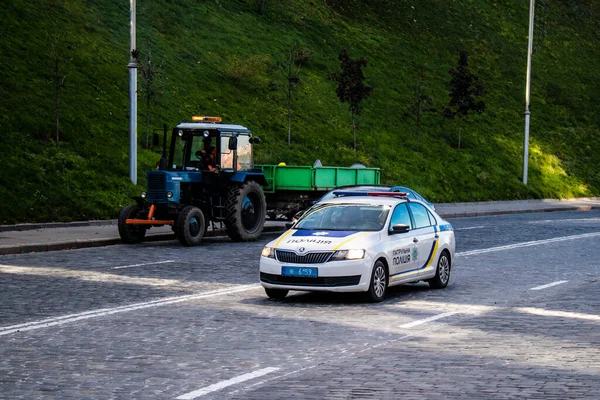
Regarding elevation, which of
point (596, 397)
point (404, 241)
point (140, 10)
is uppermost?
point (140, 10)

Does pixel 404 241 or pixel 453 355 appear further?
pixel 404 241

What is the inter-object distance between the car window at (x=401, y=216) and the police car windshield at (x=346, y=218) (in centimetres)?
13

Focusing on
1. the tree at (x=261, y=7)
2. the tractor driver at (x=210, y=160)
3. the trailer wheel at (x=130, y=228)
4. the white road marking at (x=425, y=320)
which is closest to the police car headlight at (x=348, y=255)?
the white road marking at (x=425, y=320)

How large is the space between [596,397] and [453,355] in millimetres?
2165

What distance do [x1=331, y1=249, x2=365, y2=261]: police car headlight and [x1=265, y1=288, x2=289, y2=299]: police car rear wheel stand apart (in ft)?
3.37

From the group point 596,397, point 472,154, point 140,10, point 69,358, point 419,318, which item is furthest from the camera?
point 472,154

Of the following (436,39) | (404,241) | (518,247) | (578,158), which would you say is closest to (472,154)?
(578,158)

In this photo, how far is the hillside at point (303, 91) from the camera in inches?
1359

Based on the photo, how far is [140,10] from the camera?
5303 cm

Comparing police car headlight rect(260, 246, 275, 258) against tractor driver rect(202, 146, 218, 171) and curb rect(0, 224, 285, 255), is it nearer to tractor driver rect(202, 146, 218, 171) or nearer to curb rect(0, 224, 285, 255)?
curb rect(0, 224, 285, 255)

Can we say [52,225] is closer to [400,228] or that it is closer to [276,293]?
[276,293]

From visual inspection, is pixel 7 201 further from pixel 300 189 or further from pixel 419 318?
pixel 419 318

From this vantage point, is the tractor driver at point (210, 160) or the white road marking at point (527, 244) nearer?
the white road marking at point (527, 244)

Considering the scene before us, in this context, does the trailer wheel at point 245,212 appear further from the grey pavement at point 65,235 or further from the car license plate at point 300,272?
the car license plate at point 300,272
